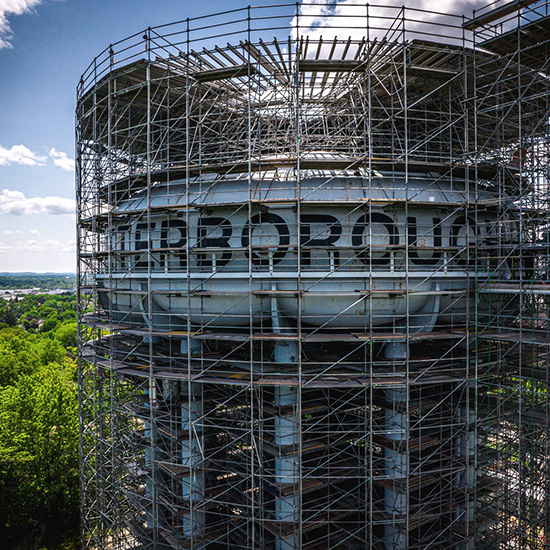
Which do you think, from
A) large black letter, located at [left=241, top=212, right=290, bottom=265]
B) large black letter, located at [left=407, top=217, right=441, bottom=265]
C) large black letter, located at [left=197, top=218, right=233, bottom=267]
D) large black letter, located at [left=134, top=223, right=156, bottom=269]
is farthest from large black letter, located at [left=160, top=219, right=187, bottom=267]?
large black letter, located at [left=407, top=217, right=441, bottom=265]

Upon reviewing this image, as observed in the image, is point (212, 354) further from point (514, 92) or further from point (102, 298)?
point (514, 92)

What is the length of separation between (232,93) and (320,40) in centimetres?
498

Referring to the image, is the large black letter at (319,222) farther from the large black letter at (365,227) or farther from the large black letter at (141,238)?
the large black letter at (141,238)

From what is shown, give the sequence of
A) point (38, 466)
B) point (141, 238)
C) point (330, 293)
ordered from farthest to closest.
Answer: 1. point (38, 466)
2. point (141, 238)
3. point (330, 293)

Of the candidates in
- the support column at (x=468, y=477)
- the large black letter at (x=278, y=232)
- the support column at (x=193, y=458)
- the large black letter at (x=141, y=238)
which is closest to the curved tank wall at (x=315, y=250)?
the large black letter at (x=278, y=232)

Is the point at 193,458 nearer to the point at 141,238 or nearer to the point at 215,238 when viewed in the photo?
the point at 215,238

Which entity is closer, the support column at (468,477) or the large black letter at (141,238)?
the support column at (468,477)

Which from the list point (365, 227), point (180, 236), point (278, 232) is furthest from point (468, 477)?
point (180, 236)

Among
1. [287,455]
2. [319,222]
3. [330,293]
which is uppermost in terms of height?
[319,222]

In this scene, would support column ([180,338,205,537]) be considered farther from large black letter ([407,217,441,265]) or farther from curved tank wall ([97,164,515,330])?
large black letter ([407,217,441,265])

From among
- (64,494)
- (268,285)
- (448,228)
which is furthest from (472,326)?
(64,494)

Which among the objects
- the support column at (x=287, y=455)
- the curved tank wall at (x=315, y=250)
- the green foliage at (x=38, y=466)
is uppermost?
the curved tank wall at (x=315, y=250)

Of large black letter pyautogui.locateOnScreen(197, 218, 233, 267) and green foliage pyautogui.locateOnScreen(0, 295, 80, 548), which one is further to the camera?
green foliage pyautogui.locateOnScreen(0, 295, 80, 548)

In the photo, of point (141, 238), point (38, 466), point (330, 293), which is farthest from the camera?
point (38, 466)
